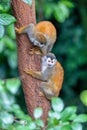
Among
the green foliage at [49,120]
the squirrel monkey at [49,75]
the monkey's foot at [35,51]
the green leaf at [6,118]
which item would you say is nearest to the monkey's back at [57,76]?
the squirrel monkey at [49,75]

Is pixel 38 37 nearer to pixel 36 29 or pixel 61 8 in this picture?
pixel 36 29

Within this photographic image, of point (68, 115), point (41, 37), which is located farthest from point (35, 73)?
point (68, 115)

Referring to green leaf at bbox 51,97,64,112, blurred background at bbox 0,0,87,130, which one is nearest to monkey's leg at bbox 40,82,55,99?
green leaf at bbox 51,97,64,112

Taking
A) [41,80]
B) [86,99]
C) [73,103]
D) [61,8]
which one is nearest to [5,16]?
[41,80]

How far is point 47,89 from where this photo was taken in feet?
8.72

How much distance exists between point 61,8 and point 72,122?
7.38 ft

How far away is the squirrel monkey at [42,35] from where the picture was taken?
94.3 inches

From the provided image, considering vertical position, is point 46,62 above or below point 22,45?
below

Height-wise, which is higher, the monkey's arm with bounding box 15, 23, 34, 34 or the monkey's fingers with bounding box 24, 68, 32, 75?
the monkey's arm with bounding box 15, 23, 34, 34

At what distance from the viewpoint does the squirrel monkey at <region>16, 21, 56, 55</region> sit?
2.39 meters

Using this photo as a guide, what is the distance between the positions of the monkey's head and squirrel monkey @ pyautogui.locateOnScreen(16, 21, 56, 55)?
0.03 m

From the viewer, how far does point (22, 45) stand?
92.0 inches

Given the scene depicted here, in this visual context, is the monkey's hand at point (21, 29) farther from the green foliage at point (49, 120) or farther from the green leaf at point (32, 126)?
the green leaf at point (32, 126)

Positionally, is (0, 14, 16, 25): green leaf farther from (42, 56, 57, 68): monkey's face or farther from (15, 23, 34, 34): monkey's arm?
(42, 56, 57, 68): monkey's face
